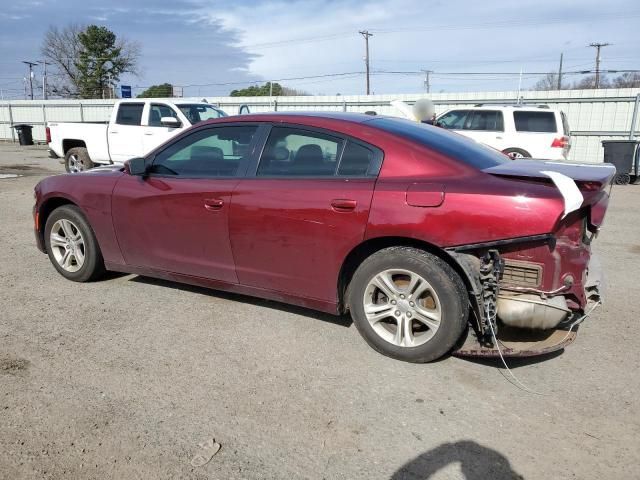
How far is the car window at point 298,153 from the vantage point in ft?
12.2

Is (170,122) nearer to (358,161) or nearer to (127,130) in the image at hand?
(127,130)

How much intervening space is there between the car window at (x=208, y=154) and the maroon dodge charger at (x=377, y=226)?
0.01 meters

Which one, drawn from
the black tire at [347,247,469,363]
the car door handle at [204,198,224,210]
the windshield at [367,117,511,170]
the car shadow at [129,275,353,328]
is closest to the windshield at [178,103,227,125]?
the car shadow at [129,275,353,328]

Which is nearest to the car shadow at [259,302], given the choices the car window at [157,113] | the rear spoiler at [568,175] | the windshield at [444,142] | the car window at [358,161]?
the car window at [358,161]

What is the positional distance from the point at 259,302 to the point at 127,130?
8.95m

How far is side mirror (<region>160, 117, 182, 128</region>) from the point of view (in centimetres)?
1113

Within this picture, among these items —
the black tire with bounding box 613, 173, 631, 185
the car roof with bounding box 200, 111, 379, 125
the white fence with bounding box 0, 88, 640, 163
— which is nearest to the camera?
the car roof with bounding box 200, 111, 379, 125

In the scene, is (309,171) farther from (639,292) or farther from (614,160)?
(614,160)

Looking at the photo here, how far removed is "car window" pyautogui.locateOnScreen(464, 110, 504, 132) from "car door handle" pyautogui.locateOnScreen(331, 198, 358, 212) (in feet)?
32.5

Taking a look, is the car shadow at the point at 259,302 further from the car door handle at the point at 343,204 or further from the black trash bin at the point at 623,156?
the black trash bin at the point at 623,156

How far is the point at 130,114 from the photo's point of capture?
40.0 feet

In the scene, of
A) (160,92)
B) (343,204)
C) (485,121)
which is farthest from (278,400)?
(160,92)

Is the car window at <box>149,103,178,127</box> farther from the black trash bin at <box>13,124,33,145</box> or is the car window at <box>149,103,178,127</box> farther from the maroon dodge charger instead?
the black trash bin at <box>13,124,33,145</box>

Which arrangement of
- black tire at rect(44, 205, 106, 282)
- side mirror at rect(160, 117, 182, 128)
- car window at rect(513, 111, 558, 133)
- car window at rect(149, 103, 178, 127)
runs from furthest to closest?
car window at rect(513, 111, 558, 133), car window at rect(149, 103, 178, 127), side mirror at rect(160, 117, 182, 128), black tire at rect(44, 205, 106, 282)
